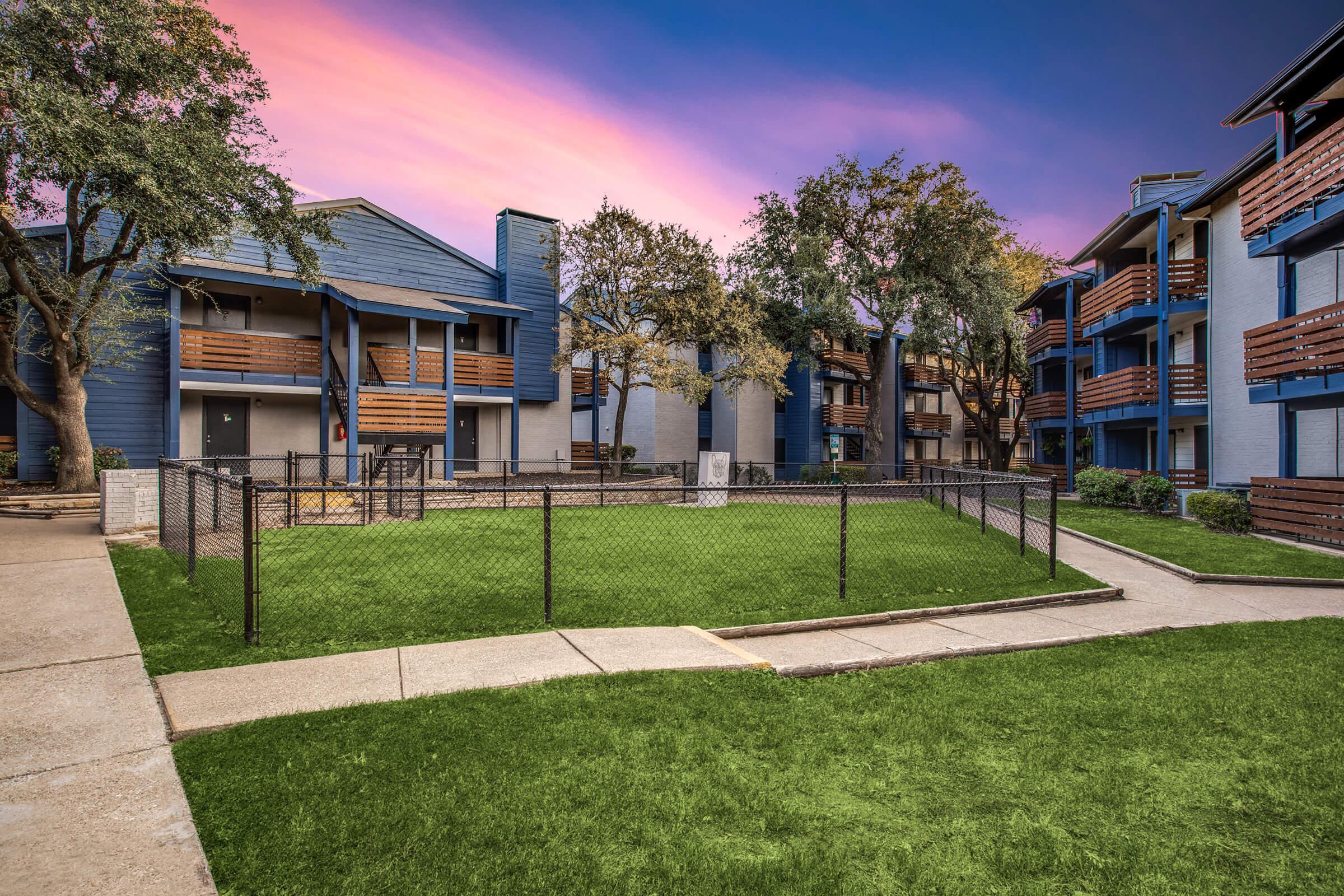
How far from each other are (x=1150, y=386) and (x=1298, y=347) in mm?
7194

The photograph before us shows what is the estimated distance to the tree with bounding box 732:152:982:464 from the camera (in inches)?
1093

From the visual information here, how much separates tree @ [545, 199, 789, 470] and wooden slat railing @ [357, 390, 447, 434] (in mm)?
5381

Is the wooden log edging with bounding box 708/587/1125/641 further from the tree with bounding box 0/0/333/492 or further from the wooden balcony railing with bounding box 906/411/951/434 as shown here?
the wooden balcony railing with bounding box 906/411/951/434

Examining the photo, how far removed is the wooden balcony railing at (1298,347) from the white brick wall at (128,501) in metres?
21.8

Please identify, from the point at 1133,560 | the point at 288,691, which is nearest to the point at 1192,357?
the point at 1133,560

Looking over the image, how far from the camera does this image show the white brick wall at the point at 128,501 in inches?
455

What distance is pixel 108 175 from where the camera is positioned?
1377 centimetres

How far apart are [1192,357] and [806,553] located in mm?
18264

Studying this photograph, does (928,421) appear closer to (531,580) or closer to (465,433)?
(465,433)

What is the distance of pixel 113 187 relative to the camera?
46.2ft

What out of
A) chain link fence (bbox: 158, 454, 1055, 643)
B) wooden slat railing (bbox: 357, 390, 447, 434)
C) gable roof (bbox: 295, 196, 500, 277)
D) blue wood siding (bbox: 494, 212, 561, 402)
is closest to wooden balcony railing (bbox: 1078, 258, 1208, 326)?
chain link fence (bbox: 158, 454, 1055, 643)

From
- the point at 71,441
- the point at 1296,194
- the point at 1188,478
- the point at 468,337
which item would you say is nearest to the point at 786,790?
the point at 1296,194

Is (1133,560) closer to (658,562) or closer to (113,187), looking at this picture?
(658,562)

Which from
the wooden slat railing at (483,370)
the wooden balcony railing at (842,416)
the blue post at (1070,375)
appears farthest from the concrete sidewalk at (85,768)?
the wooden balcony railing at (842,416)
